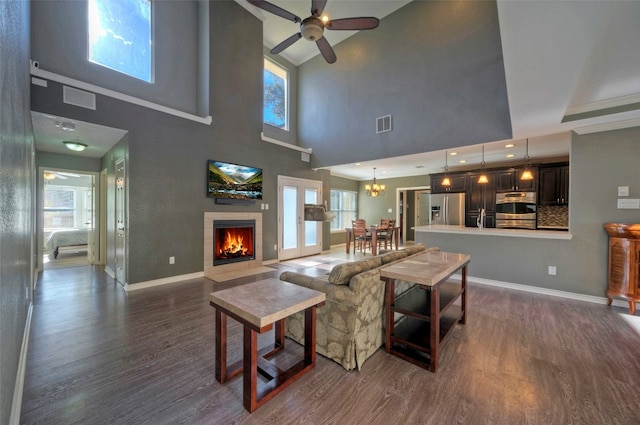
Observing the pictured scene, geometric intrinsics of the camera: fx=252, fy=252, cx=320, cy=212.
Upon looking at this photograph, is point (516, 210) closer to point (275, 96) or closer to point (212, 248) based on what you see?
point (275, 96)

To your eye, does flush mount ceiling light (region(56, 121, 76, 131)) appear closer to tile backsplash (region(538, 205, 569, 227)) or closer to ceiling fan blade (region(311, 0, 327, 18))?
ceiling fan blade (region(311, 0, 327, 18))

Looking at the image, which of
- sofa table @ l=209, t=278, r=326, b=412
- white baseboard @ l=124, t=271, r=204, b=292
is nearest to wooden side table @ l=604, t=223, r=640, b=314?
sofa table @ l=209, t=278, r=326, b=412

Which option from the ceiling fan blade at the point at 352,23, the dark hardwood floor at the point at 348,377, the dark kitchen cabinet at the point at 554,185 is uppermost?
the ceiling fan blade at the point at 352,23

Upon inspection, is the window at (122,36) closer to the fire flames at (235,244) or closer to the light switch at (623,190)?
the fire flames at (235,244)

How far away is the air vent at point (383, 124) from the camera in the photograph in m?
5.55

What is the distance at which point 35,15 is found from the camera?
340 centimetres

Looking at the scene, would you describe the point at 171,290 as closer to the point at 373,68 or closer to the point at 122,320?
the point at 122,320

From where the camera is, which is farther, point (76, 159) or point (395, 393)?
point (76, 159)

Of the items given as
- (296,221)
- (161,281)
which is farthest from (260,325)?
(296,221)

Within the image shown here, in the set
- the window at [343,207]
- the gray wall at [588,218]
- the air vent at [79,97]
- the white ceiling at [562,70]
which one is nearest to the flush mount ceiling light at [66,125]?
the white ceiling at [562,70]

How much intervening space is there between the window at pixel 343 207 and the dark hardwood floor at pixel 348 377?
6.24m

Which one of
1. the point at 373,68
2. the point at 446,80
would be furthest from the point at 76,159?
the point at 446,80

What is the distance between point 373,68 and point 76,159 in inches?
265

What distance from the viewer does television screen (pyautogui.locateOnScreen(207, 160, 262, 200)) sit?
4934 millimetres
